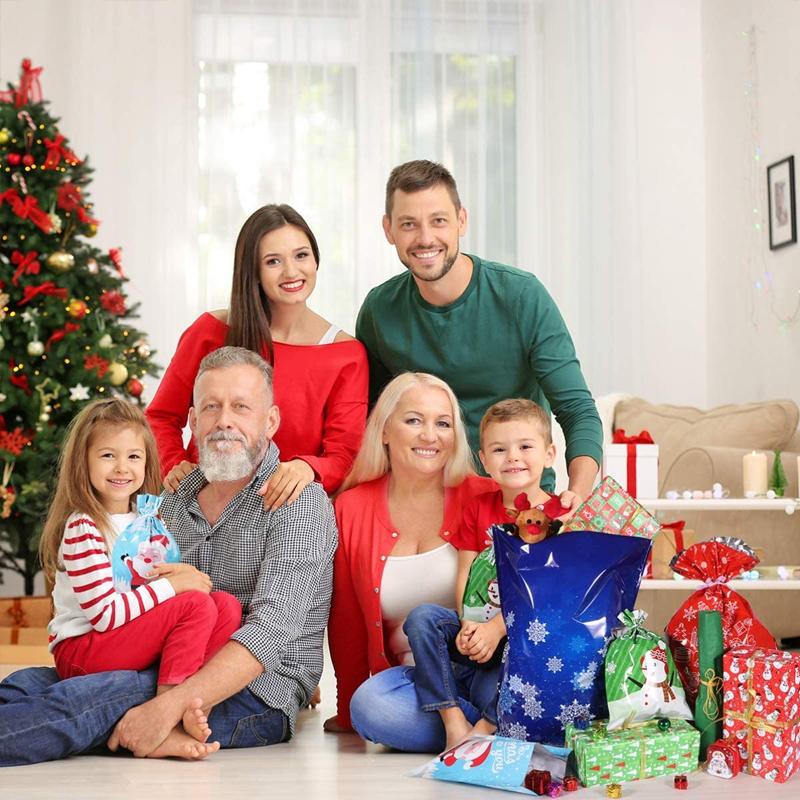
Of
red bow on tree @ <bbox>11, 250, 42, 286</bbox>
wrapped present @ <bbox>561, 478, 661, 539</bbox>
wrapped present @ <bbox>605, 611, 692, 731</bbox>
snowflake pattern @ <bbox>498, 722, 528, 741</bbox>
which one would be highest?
red bow on tree @ <bbox>11, 250, 42, 286</bbox>

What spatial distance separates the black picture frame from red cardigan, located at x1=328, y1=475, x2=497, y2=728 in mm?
2835

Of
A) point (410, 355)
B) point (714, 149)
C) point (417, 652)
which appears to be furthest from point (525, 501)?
point (714, 149)

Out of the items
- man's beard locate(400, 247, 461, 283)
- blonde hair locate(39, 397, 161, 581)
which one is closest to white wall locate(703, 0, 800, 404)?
man's beard locate(400, 247, 461, 283)

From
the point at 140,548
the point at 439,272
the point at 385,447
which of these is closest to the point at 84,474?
the point at 140,548

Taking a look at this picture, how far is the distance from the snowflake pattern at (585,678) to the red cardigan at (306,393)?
836mm

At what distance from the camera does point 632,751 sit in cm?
213

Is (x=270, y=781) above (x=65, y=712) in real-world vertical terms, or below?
below

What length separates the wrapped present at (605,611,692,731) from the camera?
2178 mm

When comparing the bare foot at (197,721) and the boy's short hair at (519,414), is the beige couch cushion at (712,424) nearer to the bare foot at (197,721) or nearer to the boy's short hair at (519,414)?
the boy's short hair at (519,414)

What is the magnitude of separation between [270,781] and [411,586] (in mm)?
560

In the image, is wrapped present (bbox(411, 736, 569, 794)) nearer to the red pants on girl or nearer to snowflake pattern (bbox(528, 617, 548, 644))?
snowflake pattern (bbox(528, 617, 548, 644))

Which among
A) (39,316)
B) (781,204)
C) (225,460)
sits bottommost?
(225,460)

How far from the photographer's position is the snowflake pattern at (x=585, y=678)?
2219 millimetres

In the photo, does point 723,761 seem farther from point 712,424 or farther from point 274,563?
point 712,424
